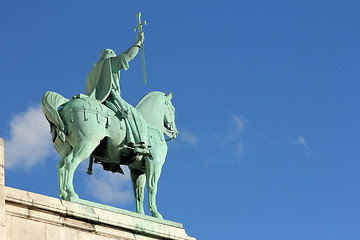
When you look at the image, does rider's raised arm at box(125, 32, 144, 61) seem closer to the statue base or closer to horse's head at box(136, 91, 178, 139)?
horse's head at box(136, 91, 178, 139)

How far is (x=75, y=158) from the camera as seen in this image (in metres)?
19.7

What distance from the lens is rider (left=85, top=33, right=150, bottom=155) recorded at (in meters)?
20.8

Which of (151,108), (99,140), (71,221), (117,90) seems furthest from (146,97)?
(71,221)

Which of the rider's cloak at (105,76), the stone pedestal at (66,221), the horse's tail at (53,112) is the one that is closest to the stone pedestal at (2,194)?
the stone pedestal at (66,221)

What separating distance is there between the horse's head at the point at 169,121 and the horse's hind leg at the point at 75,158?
10.1 ft

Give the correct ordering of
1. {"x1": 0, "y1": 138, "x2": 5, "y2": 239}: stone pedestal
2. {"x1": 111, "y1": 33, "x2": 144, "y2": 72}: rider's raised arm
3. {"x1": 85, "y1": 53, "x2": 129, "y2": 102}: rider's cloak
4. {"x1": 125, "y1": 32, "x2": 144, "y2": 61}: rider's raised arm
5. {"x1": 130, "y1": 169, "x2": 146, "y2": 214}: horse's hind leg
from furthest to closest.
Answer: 1. {"x1": 125, "y1": 32, "x2": 144, "y2": 61}: rider's raised arm
2. {"x1": 111, "y1": 33, "x2": 144, "y2": 72}: rider's raised arm
3. {"x1": 85, "y1": 53, "x2": 129, "y2": 102}: rider's cloak
4. {"x1": 130, "y1": 169, "x2": 146, "y2": 214}: horse's hind leg
5. {"x1": 0, "y1": 138, "x2": 5, "y2": 239}: stone pedestal

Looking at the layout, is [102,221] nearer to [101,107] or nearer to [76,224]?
[76,224]

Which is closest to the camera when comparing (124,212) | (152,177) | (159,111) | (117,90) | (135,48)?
(124,212)

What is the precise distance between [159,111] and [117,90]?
147 centimetres

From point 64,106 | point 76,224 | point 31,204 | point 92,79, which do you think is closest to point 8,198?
point 31,204

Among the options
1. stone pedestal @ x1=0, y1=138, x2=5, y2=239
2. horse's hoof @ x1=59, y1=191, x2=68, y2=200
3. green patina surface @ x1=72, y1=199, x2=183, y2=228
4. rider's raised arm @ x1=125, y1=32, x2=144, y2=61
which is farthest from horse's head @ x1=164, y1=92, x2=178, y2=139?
stone pedestal @ x1=0, y1=138, x2=5, y2=239

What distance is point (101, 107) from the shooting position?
2059 cm

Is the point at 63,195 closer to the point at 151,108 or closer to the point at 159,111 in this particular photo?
the point at 151,108

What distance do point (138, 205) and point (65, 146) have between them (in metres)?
2.38
